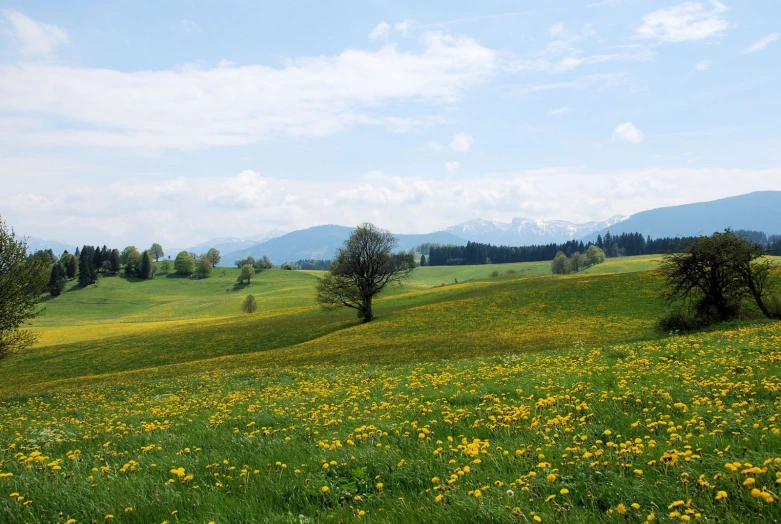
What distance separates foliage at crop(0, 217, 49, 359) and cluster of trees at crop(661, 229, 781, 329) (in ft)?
147

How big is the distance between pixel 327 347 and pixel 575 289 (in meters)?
35.6

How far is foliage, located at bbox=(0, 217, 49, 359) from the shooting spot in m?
29.2

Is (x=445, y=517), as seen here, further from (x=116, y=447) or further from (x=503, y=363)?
(x=503, y=363)

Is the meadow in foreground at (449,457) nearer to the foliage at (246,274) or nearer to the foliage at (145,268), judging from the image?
the foliage at (246,274)

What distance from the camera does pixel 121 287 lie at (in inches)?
6826

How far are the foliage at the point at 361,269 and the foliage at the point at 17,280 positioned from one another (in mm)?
38495

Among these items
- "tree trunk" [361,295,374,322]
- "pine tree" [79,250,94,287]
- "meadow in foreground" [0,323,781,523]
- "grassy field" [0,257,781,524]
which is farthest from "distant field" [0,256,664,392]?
"pine tree" [79,250,94,287]

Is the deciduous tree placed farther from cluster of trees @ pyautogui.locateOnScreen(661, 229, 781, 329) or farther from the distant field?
cluster of trees @ pyautogui.locateOnScreen(661, 229, 781, 329)

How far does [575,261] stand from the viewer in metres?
164

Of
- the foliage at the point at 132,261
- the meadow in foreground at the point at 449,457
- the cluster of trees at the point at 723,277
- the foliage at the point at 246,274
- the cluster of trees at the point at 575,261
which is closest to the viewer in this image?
the meadow in foreground at the point at 449,457

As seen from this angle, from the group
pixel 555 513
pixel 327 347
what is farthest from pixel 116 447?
pixel 327 347

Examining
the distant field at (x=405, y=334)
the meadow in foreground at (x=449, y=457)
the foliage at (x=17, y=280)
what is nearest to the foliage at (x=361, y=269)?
the distant field at (x=405, y=334)

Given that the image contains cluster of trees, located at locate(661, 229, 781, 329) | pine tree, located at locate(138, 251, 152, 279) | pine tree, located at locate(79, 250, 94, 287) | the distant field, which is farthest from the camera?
pine tree, located at locate(138, 251, 152, 279)

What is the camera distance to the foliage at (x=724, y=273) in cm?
3322
